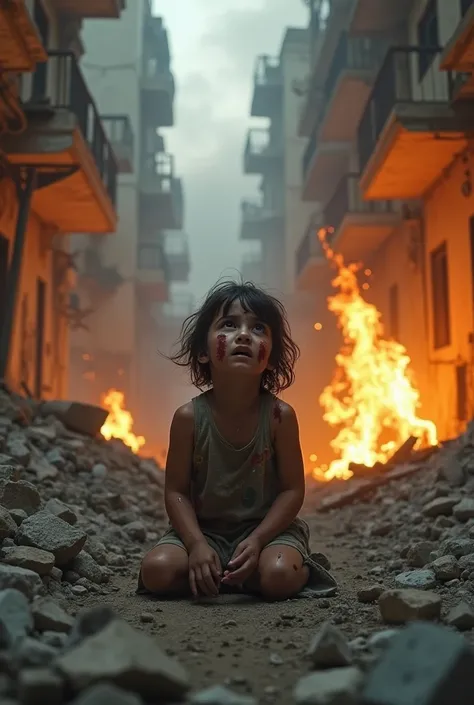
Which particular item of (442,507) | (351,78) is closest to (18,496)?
(442,507)

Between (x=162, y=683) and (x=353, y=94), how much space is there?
52.5 ft

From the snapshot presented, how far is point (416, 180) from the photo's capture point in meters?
12.0

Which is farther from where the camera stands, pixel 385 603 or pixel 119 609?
pixel 119 609

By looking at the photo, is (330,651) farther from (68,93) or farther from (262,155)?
(262,155)

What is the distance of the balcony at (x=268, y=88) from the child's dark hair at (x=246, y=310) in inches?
1194

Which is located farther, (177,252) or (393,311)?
(177,252)

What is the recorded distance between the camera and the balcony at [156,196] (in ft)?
89.8

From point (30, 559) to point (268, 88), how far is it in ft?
104

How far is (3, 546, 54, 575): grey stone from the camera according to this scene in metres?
3.24

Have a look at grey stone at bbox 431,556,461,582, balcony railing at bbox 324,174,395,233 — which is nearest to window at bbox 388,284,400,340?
balcony railing at bbox 324,174,395,233

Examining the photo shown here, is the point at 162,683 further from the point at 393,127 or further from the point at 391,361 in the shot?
the point at 391,361

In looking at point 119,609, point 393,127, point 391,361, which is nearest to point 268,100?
point 391,361

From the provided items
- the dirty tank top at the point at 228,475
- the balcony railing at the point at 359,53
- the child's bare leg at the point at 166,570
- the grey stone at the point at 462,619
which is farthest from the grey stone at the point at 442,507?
the balcony railing at the point at 359,53

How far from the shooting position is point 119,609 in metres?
3.19
